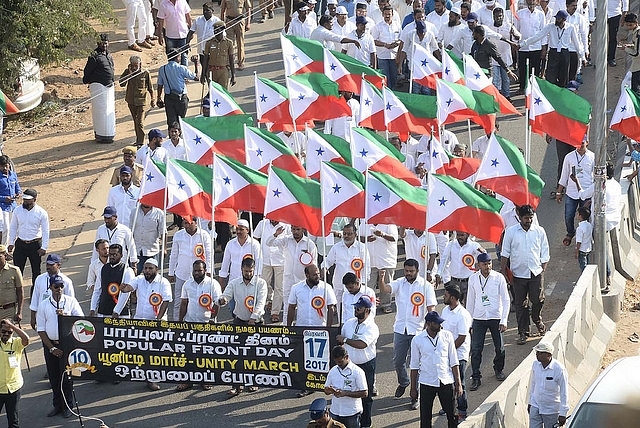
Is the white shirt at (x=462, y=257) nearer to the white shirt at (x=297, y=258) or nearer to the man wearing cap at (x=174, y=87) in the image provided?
the white shirt at (x=297, y=258)

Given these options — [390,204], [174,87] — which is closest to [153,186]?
[390,204]

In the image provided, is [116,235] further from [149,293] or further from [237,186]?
[237,186]

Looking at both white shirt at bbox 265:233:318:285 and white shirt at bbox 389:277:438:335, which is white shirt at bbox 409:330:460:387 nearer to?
white shirt at bbox 389:277:438:335

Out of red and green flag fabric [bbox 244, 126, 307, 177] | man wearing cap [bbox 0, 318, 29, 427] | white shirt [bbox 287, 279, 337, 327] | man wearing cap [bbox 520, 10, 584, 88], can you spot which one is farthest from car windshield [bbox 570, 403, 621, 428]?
man wearing cap [bbox 520, 10, 584, 88]

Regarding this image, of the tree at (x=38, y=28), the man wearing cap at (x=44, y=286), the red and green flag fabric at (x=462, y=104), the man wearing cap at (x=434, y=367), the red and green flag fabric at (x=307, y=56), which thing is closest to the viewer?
the man wearing cap at (x=434, y=367)

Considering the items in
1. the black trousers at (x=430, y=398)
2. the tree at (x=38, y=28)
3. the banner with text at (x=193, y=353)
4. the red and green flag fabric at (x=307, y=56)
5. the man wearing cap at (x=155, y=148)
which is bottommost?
the black trousers at (x=430, y=398)

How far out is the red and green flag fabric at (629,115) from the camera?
19.5 m

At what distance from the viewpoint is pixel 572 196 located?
2012 centimetres

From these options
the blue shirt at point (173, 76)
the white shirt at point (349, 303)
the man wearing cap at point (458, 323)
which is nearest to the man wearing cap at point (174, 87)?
the blue shirt at point (173, 76)

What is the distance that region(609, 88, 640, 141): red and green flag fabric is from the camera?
64.0 ft

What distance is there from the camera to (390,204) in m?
16.8

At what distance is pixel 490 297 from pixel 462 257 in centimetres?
112

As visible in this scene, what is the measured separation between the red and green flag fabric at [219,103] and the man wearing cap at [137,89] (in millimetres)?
4186

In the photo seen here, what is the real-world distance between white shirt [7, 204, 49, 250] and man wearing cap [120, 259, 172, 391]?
3.10 meters
